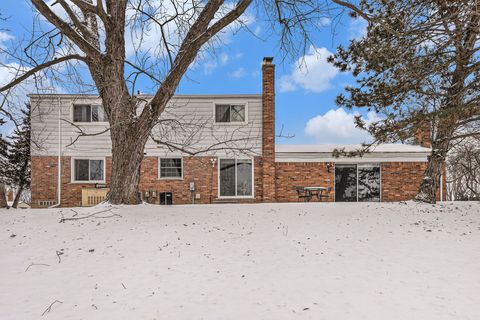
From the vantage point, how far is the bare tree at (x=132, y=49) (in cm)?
684

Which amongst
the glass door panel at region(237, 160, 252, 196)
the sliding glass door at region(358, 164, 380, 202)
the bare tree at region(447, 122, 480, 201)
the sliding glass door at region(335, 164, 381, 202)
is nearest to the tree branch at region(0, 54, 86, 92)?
the glass door panel at region(237, 160, 252, 196)

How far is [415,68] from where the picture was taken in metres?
6.16

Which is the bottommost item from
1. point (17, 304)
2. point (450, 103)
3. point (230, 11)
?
point (17, 304)

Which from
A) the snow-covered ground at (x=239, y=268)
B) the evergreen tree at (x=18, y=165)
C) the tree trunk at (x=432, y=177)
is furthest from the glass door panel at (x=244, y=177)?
the evergreen tree at (x=18, y=165)

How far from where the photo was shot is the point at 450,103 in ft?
22.4

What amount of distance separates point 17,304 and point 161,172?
10.1 metres

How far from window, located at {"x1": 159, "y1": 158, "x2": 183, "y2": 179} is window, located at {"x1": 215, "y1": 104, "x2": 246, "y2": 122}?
260 cm

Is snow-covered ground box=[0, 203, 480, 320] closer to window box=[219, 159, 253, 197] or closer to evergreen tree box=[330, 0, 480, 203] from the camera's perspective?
evergreen tree box=[330, 0, 480, 203]

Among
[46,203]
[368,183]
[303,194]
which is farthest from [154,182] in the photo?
[368,183]

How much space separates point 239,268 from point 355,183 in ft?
36.9

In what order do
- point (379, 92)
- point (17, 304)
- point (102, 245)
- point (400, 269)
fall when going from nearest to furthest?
point (17, 304), point (400, 269), point (102, 245), point (379, 92)

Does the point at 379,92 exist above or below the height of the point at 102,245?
above

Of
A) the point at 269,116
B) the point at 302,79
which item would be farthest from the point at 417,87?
the point at 269,116

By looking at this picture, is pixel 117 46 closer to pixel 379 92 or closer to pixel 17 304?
pixel 17 304
